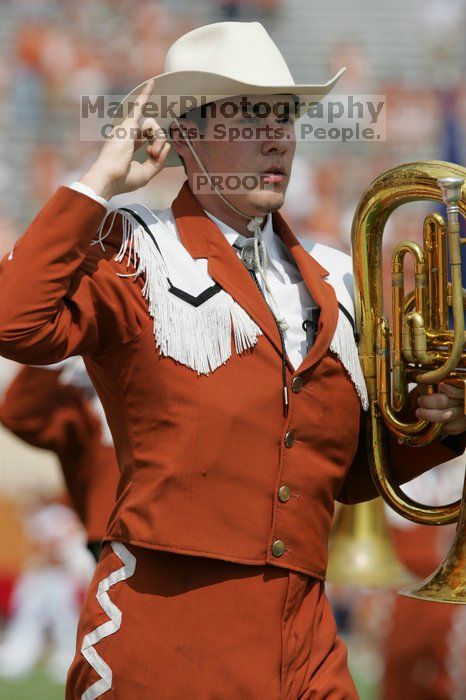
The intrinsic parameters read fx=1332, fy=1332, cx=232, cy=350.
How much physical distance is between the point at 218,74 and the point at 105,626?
50.7 inches

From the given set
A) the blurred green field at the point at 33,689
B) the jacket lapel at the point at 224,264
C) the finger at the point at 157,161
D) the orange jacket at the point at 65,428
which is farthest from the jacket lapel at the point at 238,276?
the blurred green field at the point at 33,689

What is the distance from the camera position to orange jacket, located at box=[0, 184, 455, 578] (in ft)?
9.15

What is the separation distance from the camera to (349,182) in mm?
11547

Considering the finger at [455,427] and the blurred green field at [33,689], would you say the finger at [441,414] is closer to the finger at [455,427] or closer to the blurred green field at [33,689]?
the finger at [455,427]

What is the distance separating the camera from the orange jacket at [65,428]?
195 inches

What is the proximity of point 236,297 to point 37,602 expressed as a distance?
19.1ft

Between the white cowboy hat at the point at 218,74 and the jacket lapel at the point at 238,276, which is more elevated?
the white cowboy hat at the point at 218,74

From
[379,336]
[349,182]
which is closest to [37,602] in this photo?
[349,182]

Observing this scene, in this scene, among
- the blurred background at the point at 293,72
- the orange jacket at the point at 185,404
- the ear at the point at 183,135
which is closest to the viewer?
the orange jacket at the point at 185,404

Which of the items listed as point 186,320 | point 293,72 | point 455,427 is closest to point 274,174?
point 186,320

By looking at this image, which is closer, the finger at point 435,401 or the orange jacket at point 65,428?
the finger at point 435,401

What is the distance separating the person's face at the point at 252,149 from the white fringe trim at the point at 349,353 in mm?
328

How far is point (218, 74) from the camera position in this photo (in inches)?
122

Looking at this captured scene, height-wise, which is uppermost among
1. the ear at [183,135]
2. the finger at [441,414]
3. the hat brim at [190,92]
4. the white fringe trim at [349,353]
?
the hat brim at [190,92]
